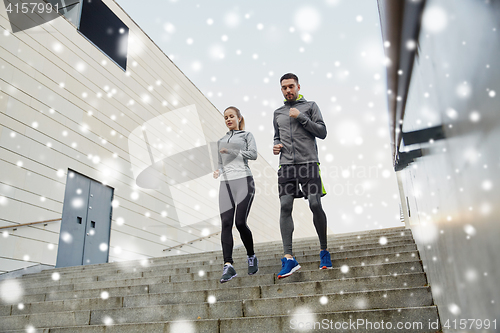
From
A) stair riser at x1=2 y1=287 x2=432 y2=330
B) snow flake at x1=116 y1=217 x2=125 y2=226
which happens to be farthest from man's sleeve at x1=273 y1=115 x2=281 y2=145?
snow flake at x1=116 y1=217 x2=125 y2=226

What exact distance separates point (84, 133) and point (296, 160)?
6504 mm

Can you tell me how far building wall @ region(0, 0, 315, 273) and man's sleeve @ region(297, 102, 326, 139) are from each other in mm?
5633

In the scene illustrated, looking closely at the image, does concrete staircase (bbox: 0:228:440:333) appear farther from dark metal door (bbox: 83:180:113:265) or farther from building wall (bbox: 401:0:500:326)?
dark metal door (bbox: 83:180:113:265)

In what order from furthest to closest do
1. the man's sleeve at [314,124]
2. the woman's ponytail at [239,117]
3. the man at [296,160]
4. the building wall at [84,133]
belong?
1. the building wall at [84,133]
2. the woman's ponytail at [239,117]
3. the man's sleeve at [314,124]
4. the man at [296,160]

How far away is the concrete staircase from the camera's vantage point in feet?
7.31

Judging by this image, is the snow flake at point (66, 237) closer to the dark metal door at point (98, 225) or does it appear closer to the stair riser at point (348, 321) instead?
the dark metal door at point (98, 225)

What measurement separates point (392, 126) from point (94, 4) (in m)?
9.11

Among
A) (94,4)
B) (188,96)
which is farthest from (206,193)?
(94,4)

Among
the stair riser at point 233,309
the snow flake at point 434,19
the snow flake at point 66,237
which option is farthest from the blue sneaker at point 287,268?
the snow flake at point 66,237

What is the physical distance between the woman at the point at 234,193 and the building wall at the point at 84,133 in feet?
15.9

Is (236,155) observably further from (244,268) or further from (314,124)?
(244,268)

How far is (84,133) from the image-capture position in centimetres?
837

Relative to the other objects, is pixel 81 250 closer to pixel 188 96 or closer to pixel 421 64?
pixel 188 96

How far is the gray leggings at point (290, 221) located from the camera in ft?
10.3
